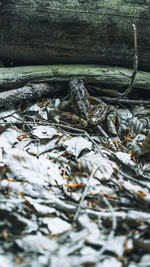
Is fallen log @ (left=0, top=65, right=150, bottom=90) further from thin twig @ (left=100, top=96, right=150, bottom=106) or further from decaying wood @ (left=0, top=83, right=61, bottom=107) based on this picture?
thin twig @ (left=100, top=96, right=150, bottom=106)

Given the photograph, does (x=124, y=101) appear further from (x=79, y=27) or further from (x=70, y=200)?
(x=70, y=200)

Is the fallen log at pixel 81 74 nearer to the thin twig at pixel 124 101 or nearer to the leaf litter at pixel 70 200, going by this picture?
the thin twig at pixel 124 101

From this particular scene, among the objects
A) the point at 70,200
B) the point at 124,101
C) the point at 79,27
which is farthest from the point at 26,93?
the point at 70,200

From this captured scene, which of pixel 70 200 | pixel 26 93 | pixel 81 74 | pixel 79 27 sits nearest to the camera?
pixel 70 200

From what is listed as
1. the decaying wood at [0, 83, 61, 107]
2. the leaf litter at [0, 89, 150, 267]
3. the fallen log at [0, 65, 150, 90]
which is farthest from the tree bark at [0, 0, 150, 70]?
the leaf litter at [0, 89, 150, 267]

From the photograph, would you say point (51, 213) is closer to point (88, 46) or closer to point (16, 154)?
point (16, 154)

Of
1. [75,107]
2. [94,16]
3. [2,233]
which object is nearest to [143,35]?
[94,16]
